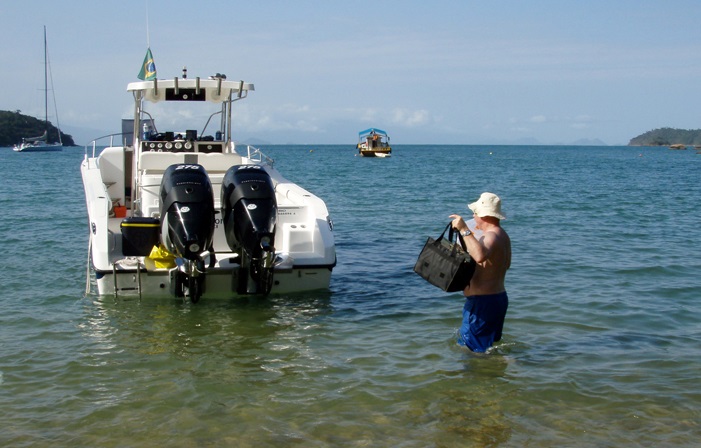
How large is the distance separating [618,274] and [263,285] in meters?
5.70

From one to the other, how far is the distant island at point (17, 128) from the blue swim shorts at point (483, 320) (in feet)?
385

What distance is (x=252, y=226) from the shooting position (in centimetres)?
838

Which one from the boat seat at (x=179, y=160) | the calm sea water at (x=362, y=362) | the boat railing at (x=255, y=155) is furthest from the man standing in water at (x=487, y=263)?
the boat railing at (x=255, y=155)

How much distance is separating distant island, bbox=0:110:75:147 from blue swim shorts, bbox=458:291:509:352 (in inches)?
4614

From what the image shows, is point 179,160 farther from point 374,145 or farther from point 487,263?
point 374,145

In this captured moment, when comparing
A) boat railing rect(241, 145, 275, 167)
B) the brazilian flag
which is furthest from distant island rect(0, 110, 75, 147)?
boat railing rect(241, 145, 275, 167)

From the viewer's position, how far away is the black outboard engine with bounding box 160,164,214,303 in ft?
26.8

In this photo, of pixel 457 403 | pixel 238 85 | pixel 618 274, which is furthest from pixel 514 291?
pixel 238 85

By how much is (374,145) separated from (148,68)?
5805cm

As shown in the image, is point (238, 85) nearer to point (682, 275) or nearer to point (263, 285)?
point (263, 285)

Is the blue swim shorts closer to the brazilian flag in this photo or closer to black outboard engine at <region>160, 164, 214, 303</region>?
black outboard engine at <region>160, 164, 214, 303</region>

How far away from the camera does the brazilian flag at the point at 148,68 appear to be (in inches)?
546

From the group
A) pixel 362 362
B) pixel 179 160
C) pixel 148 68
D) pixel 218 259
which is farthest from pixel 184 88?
pixel 362 362

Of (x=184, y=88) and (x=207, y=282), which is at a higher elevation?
(x=184, y=88)
